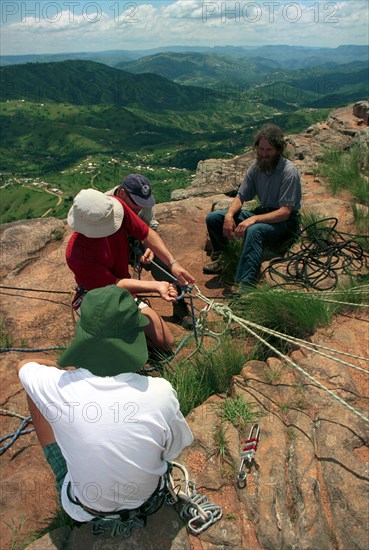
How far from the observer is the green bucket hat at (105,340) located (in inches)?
71.4

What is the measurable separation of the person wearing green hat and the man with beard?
8.52 feet

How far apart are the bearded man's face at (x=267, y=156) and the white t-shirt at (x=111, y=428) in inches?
145

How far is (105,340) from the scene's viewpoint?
181cm

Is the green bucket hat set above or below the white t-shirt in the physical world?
above

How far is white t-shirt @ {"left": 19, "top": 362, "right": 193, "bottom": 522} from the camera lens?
1787 millimetres

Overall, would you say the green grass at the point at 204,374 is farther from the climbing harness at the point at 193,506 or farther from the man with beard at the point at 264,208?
the man with beard at the point at 264,208

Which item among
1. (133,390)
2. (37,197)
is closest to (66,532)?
(133,390)

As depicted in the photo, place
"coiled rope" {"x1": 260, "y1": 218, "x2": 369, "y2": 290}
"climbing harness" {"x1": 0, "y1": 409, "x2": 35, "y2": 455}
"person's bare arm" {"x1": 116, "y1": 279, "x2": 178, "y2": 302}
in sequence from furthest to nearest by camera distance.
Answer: "coiled rope" {"x1": 260, "y1": 218, "x2": 369, "y2": 290}, "person's bare arm" {"x1": 116, "y1": 279, "x2": 178, "y2": 302}, "climbing harness" {"x1": 0, "y1": 409, "x2": 35, "y2": 455}

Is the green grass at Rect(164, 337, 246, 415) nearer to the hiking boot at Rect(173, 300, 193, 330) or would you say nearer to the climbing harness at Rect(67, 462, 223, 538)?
the climbing harness at Rect(67, 462, 223, 538)

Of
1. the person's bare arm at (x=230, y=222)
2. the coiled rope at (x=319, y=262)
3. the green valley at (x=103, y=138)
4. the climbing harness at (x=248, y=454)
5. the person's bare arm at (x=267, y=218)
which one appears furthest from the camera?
the green valley at (x=103, y=138)

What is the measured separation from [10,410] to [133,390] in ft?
7.74

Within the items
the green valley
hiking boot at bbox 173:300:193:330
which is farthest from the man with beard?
the green valley

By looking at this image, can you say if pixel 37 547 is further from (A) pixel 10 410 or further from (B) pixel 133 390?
(A) pixel 10 410

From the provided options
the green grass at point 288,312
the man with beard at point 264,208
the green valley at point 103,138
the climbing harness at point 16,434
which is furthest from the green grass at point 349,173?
the green valley at point 103,138
